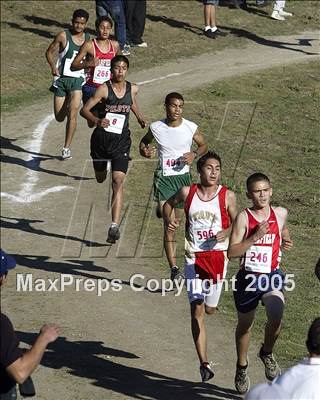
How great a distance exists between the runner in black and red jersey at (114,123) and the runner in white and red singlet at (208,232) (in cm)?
339

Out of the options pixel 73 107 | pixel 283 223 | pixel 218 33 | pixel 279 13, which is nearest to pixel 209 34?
pixel 218 33

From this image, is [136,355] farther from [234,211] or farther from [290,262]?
[290,262]

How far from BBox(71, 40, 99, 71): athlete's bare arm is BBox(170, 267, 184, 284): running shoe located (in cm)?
438

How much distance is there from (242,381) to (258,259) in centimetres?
106

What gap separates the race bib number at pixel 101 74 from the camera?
1633 cm

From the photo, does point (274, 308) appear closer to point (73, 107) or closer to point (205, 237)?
point (205, 237)

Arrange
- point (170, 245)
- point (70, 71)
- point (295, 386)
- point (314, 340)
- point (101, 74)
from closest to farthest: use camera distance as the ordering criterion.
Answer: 1. point (295, 386)
2. point (314, 340)
3. point (170, 245)
4. point (101, 74)
5. point (70, 71)

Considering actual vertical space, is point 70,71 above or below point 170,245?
below

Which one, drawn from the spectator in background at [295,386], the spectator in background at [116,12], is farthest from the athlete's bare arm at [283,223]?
the spectator in background at [116,12]

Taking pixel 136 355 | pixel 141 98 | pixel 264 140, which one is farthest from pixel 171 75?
pixel 136 355

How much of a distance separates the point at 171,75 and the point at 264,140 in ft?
12.4

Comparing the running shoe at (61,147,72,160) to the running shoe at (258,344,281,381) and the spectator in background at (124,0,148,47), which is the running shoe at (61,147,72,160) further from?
the running shoe at (258,344,281,381)

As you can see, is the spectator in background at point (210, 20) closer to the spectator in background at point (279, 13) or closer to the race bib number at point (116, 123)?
the spectator in background at point (279, 13)

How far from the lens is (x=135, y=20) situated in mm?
24328
